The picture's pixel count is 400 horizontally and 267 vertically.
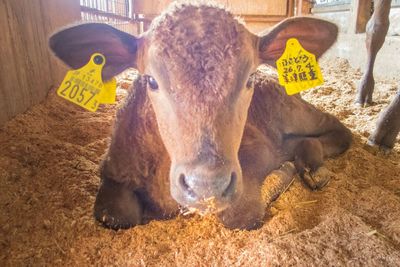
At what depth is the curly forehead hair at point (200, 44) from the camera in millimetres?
1726

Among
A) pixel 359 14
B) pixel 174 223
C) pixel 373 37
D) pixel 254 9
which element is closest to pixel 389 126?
pixel 373 37

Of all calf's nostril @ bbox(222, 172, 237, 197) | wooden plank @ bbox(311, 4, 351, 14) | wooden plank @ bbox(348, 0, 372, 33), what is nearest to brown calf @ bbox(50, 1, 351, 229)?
calf's nostril @ bbox(222, 172, 237, 197)

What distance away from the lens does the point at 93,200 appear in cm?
230

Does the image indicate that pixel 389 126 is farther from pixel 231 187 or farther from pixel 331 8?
pixel 331 8

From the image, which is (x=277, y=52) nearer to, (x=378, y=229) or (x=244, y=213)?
(x=244, y=213)

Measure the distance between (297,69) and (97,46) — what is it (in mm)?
1315

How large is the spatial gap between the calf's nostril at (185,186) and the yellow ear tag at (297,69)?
1.23 metres

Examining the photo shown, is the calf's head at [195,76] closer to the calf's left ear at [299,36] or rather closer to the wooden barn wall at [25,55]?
the calf's left ear at [299,36]

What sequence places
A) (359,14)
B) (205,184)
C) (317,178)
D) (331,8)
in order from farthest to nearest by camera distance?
1. (331,8)
2. (359,14)
3. (317,178)
4. (205,184)

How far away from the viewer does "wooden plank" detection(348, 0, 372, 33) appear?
21.8ft

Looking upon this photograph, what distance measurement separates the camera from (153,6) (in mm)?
8695

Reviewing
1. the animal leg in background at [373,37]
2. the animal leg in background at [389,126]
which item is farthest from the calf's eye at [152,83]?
the animal leg in background at [373,37]

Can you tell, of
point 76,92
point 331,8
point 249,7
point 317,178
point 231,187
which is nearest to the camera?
point 231,187

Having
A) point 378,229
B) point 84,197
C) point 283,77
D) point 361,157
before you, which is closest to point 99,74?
point 84,197
